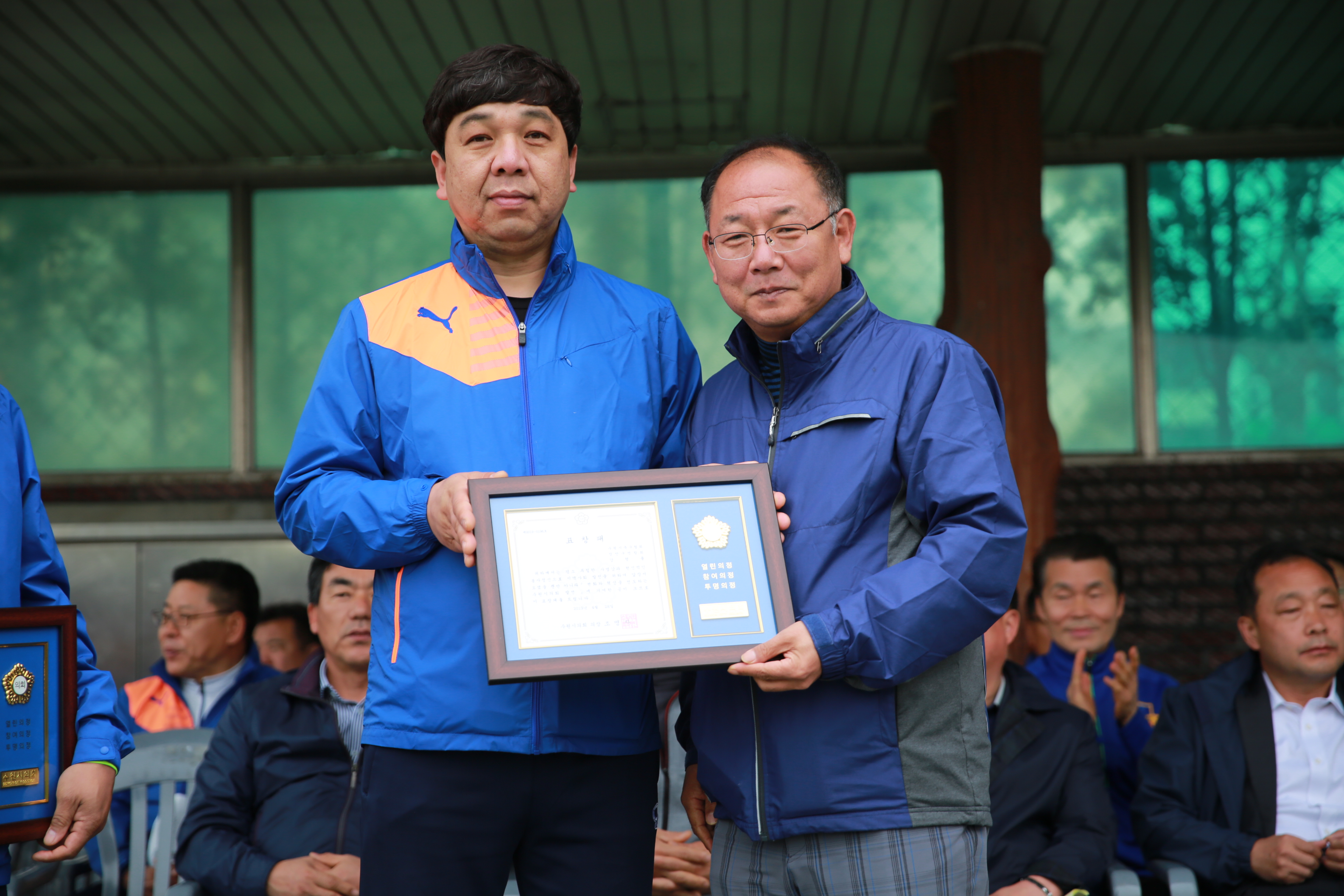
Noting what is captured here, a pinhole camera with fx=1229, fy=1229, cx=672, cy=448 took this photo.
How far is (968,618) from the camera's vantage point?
1.77 meters

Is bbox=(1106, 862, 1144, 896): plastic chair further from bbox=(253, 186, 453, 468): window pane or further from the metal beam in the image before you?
the metal beam

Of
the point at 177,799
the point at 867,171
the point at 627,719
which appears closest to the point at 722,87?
the point at 867,171

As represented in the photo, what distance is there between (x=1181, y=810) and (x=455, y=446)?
8.24ft

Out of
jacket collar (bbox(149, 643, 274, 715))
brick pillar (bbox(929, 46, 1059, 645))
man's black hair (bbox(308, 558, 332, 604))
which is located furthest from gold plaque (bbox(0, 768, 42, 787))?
brick pillar (bbox(929, 46, 1059, 645))

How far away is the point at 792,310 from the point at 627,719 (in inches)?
27.9

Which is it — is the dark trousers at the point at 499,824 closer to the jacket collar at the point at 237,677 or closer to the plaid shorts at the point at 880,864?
the plaid shorts at the point at 880,864

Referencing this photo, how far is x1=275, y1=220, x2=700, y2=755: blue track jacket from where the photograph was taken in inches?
73.5

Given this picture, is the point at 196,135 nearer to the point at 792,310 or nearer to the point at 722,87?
the point at 722,87

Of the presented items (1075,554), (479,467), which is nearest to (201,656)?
(479,467)

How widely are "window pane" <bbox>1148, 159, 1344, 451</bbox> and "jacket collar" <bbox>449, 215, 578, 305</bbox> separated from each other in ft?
16.0

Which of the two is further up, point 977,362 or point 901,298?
point 901,298

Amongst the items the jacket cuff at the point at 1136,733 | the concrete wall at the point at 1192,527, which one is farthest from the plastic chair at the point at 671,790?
the concrete wall at the point at 1192,527

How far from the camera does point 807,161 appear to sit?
80.1 inches

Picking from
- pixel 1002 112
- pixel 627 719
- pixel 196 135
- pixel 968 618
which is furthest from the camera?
pixel 196 135
